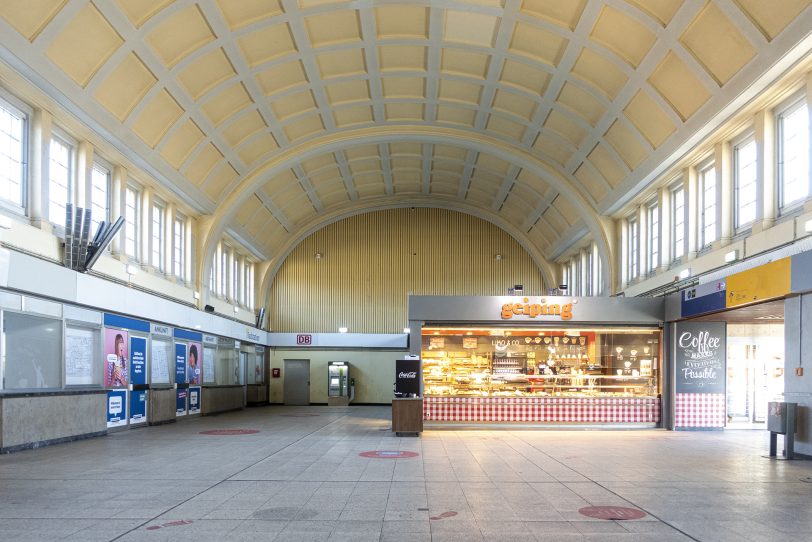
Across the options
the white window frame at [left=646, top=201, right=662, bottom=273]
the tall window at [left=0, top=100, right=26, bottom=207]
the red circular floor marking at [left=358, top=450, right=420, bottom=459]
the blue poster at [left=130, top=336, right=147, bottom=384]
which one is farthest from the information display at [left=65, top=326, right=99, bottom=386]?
the white window frame at [left=646, top=201, right=662, bottom=273]

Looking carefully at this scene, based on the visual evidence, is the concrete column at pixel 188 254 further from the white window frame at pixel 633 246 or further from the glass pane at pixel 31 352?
the white window frame at pixel 633 246

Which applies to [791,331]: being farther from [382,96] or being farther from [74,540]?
[382,96]

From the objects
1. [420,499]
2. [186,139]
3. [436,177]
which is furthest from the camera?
[436,177]

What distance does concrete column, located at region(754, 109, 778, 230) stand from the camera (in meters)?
14.7

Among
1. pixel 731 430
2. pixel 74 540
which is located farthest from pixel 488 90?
pixel 74 540

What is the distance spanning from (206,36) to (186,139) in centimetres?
393

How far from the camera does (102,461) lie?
473 inches

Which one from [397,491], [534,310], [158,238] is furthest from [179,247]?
[397,491]

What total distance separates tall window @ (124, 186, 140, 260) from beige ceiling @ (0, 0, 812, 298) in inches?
42.8

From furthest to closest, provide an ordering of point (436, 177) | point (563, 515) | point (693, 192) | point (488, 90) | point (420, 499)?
point (436, 177)
point (488, 90)
point (693, 192)
point (420, 499)
point (563, 515)

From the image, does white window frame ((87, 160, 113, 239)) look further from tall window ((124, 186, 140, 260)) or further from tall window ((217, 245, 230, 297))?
tall window ((217, 245, 230, 297))

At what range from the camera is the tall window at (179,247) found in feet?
78.0

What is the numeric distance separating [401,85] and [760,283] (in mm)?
12446

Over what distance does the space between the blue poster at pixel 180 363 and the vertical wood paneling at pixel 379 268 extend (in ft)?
38.9
